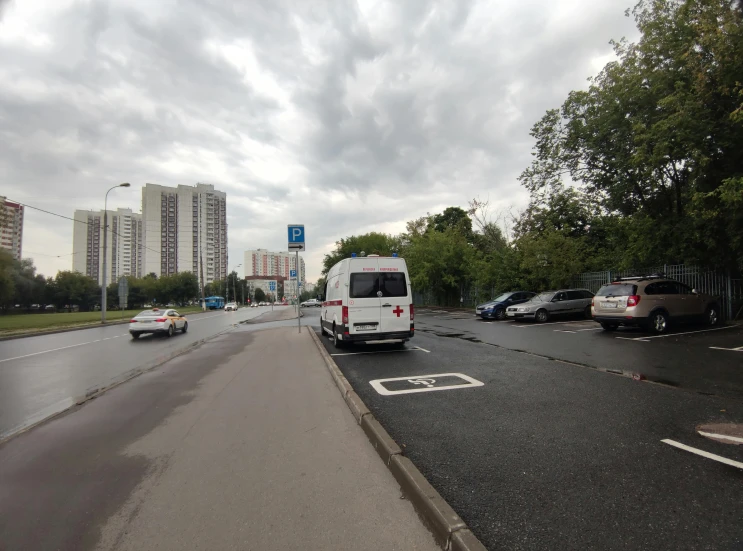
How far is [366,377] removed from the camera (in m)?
7.57

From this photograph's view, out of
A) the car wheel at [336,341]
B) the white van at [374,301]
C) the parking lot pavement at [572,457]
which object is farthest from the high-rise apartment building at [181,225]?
the parking lot pavement at [572,457]

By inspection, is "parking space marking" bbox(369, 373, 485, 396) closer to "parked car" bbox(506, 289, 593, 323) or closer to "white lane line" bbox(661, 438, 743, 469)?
"white lane line" bbox(661, 438, 743, 469)

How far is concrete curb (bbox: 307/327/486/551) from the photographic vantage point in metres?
2.39

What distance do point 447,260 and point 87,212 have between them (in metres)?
41.1

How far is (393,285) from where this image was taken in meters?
10.9

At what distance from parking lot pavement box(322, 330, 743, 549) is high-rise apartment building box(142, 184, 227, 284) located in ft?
192

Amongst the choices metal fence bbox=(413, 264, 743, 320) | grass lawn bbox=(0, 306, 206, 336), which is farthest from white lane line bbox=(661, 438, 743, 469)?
grass lawn bbox=(0, 306, 206, 336)

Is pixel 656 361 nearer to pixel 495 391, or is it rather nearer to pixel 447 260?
pixel 495 391

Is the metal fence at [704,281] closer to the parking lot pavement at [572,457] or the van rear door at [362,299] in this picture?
the parking lot pavement at [572,457]

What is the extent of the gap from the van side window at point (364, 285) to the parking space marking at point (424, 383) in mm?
3610

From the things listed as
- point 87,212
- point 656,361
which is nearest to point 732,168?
point 656,361

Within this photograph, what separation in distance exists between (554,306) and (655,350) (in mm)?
9337

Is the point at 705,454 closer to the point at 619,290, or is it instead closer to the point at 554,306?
the point at 619,290

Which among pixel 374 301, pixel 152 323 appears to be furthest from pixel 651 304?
pixel 152 323
